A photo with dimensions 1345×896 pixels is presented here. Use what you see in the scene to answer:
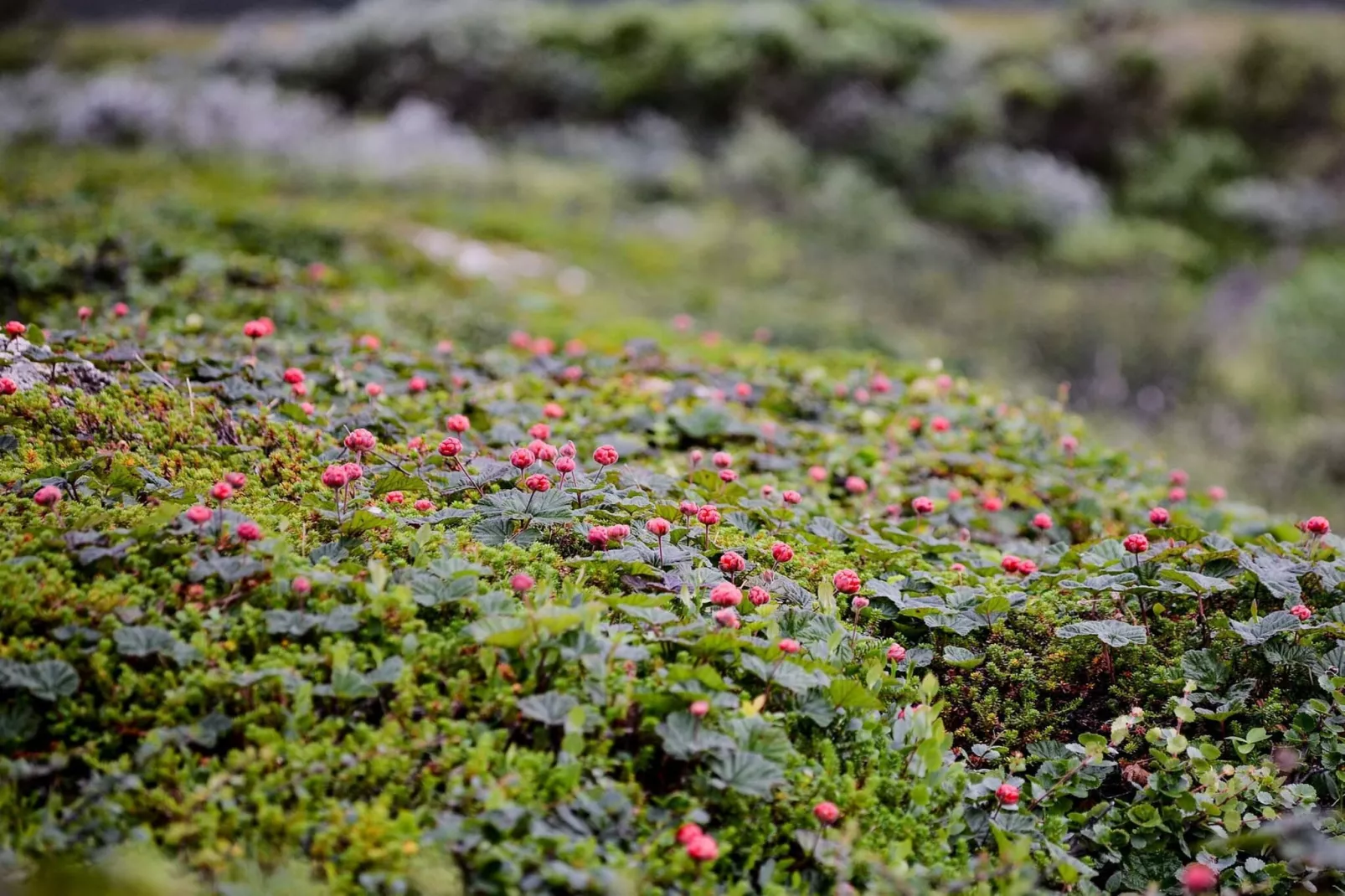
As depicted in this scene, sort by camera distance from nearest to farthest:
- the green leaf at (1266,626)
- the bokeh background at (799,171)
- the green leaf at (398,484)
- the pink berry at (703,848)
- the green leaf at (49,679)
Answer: the pink berry at (703,848) → the green leaf at (49,679) → the green leaf at (1266,626) → the green leaf at (398,484) → the bokeh background at (799,171)

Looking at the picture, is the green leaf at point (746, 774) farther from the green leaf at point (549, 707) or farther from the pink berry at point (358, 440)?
the pink berry at point (358, 440)

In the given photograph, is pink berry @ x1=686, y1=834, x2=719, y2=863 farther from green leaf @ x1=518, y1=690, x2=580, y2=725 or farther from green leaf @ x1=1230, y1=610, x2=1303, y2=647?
green leaf @ x1=1230, y1=610, x2=1303, y2=647

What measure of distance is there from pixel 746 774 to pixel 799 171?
12.1 m

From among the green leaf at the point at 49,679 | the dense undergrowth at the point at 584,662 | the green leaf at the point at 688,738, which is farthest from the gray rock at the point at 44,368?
the green leaf at the point at 688,738

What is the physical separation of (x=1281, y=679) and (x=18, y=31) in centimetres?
1761

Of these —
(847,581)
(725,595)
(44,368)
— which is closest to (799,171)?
(44,368)

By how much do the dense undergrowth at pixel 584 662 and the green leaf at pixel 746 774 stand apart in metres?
0.01

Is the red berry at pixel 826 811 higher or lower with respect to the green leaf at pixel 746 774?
lower

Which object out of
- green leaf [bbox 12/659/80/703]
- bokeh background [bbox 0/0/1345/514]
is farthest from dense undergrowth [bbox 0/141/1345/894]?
bokeh background [bbox 0/0/1345/514]

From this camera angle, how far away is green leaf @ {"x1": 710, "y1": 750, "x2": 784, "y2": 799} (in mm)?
1979

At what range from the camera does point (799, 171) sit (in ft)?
42.9

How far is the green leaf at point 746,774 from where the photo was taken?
1.98m

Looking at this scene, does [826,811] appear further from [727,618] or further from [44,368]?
[44,368]

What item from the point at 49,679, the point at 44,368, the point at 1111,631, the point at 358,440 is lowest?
the point at 49,679
